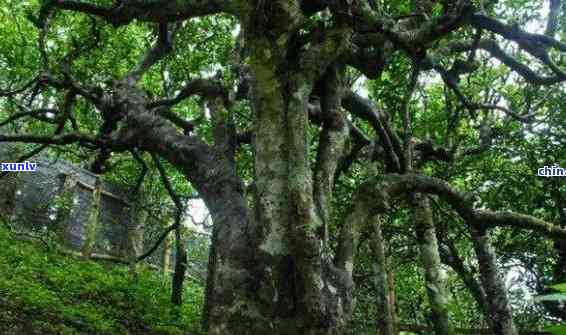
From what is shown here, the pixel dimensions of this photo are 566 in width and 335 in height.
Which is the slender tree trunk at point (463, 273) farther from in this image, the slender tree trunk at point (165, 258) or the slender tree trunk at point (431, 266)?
the slender tree trunk at point (165, 258)

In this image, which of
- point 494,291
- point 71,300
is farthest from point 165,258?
point 494,291

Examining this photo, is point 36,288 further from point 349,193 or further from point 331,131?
point 331,131

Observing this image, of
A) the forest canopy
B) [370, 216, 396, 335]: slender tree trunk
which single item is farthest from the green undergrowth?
[370, 216, 396, 335]: slender tree trunk

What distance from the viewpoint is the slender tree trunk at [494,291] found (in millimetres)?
5340

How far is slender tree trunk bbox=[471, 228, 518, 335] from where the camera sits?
534cm

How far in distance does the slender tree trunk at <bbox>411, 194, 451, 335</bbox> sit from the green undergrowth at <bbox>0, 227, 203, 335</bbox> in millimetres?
5073

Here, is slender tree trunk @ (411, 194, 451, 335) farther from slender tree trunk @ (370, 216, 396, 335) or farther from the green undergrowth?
the green undergrowth

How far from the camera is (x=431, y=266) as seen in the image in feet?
18.6

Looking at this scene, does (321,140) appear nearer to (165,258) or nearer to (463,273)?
(463,273)

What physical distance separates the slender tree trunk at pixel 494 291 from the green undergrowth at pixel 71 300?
18.4ft

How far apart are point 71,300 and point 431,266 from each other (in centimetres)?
724

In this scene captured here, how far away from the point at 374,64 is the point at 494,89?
4885mm

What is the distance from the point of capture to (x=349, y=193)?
9781 millimetres

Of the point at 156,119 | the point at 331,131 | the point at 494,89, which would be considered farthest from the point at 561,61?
the point at 156,119
